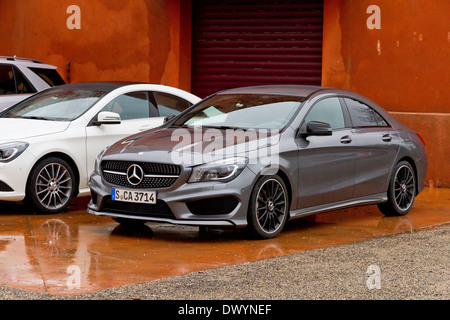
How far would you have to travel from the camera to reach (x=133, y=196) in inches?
344

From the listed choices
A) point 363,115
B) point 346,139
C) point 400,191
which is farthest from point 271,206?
point 400,191

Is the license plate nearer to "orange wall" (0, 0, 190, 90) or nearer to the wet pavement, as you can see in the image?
the wet pavement

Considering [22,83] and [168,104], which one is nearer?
[168,104]

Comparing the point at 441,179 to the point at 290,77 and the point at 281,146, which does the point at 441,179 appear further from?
the point at 281,146

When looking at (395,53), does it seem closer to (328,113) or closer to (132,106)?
(328,113)

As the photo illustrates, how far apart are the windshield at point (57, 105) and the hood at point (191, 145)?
168 cm

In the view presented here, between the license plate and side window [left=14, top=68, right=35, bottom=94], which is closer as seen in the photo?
the license plate

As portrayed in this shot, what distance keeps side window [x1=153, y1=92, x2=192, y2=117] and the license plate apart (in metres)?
2.86

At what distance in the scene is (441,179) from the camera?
1395 centimetres

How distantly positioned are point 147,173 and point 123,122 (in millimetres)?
2559

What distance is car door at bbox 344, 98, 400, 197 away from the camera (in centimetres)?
1012

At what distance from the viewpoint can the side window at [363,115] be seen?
406 inches

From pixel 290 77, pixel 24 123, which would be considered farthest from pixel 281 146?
pixel 290 77

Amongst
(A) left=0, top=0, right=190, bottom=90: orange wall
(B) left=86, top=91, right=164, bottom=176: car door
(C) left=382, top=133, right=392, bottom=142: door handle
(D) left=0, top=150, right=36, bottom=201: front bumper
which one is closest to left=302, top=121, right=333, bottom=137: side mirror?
(C) left=382, top=133, right=392, bottom=142: door handle
